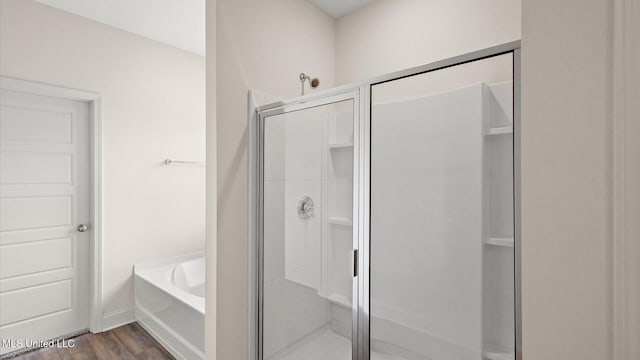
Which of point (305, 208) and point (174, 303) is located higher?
point (305, 208)

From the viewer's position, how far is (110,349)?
228cm

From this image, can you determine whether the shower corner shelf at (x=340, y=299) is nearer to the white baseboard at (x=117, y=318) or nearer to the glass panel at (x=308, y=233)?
the glass panel at (x=308, y=233)

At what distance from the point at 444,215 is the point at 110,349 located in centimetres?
265

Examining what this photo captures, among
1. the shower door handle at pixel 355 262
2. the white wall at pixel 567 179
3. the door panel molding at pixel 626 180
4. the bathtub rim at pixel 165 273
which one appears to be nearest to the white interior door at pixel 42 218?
the bathtub rim at pixel 165 273

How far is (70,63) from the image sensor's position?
237 centimetres

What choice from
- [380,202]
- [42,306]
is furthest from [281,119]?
[42,306]

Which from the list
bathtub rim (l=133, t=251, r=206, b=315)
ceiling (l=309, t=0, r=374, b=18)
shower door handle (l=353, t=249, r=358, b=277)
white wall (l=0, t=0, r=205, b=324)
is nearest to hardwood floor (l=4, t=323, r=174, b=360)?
white wall (l=0, t=0, r=205, b=324)

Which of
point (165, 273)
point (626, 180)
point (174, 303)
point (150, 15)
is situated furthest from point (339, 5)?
point (165, 273)

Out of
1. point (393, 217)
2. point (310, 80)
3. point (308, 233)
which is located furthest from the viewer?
point (310, 80)

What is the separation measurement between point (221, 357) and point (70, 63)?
8.18ft

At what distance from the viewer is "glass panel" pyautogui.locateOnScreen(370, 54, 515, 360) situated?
94 centimetres

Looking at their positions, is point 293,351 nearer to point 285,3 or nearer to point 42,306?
point 285,3

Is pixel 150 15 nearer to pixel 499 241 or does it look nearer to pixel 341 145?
pixel 341 145

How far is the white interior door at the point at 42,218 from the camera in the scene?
2191 millimetres
